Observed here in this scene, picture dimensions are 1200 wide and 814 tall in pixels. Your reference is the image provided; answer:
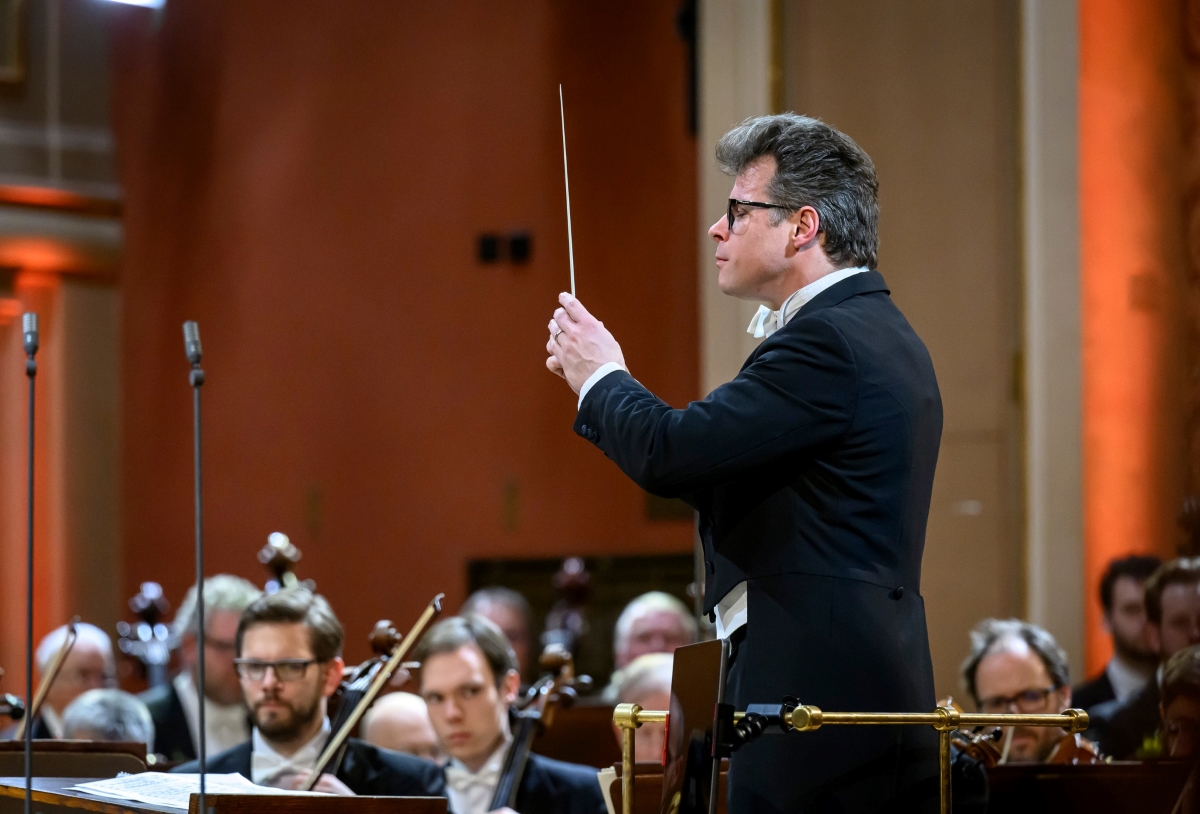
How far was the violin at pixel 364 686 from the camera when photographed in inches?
117

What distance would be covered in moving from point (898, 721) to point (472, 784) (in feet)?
7.33

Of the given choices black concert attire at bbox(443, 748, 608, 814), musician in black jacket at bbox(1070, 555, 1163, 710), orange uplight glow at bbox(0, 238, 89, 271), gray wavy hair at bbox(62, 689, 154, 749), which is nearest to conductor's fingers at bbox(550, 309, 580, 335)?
black concert attire at bbox(443, 748, 608, 814)

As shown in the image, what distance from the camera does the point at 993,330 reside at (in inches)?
192

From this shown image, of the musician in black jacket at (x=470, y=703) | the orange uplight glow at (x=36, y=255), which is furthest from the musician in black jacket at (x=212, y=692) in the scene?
the orange uplight glow at (x=36, y=255)

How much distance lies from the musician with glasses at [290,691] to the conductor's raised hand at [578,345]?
5.32 feet

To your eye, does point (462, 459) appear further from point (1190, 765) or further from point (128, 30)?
point (1190, 765)

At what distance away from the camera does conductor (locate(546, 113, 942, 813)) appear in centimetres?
192

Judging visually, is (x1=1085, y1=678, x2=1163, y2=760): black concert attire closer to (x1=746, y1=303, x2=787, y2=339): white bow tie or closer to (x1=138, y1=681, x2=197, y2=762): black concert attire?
(x1=746, y1=303, x2=787, y2=339): white bow tie

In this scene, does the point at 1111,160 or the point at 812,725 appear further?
the point at 1111,160

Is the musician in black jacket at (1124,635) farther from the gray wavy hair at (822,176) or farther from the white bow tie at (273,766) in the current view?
the gray wavy hair at (822,176)

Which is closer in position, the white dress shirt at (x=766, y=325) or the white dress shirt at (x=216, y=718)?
the white dress shirt at (x=766, y=325)

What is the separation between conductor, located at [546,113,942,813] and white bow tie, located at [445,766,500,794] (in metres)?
1.97

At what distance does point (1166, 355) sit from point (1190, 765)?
92.5 inches

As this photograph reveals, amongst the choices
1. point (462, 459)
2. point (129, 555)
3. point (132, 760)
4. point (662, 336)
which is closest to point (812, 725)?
point (132, 760)
